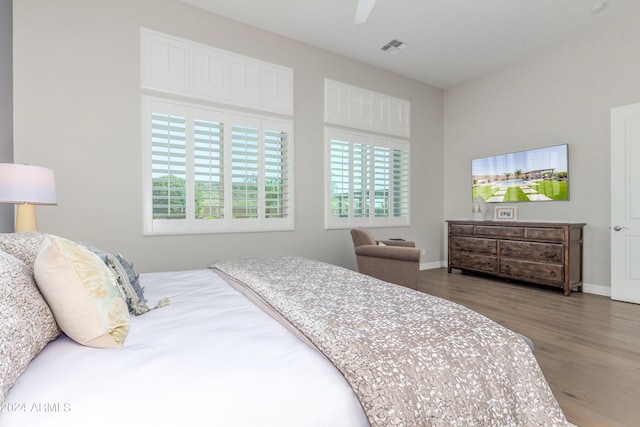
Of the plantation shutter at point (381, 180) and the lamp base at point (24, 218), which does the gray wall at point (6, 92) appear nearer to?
the lamp base at point (24, 218)

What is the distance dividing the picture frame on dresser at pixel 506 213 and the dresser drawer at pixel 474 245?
52 centimetres

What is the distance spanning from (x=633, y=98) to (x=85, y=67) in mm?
5849

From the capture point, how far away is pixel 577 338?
2479 millimetres

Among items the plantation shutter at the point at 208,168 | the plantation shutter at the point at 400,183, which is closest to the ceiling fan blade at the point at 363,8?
the plantation shutter at the point at 208,168

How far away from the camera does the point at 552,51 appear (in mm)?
4301

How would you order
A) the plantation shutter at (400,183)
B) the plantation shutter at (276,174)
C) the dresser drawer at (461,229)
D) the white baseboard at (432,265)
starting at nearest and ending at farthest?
1. the plantation shutter at (276,174)
2. the dresser drawer at (461,229)
3. the plantation shutter at (400,183)
4. the white baseboard at (432,265)

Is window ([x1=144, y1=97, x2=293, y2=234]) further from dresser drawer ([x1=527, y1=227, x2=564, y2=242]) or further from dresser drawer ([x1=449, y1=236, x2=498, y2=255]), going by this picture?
dresser drawer ([x1=527, y1=227, x2=564, y2=242])

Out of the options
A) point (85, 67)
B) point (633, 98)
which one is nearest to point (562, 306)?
point (633, 98)

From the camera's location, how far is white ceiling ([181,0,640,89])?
3.42m

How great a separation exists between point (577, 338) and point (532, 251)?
5.91ft

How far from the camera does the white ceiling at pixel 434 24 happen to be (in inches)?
135

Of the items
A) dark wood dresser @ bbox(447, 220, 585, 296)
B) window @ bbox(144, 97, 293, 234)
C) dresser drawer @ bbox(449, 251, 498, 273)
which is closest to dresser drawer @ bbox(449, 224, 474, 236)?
dark wood dresser @ bbox(447, 220, 585, 296)

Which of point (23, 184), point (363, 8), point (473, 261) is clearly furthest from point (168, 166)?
point (473, 261)

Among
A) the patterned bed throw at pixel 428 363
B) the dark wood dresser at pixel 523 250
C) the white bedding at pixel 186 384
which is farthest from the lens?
the dark wood dresser at pixel 523 250
